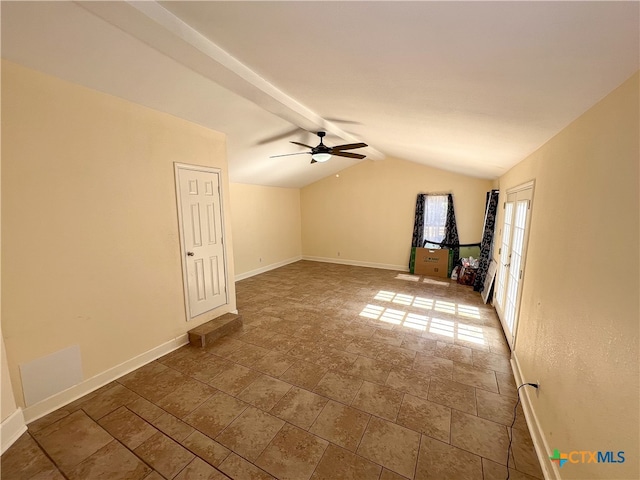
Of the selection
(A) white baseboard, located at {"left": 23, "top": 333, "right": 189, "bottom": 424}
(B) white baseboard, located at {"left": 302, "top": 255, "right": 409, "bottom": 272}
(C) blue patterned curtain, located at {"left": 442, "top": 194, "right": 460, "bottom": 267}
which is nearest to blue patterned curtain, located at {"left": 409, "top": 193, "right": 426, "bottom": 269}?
(C) blue patterned curtain, located at {"left": 442, "top": 194, "right": 460, "bottom": 267}

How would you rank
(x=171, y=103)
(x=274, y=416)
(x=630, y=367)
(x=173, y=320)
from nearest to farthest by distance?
(x=630, y=367) → (x=274, y=416) → (x=171, y=103) → (x=173, y=320)

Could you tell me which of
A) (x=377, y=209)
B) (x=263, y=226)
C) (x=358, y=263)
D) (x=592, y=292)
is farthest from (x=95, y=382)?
(x=377, y=209)

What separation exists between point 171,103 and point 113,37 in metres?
0.91

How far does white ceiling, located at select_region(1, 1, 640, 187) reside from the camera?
0.96 meters

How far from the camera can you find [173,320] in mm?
2979

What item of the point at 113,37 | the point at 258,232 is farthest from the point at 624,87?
the point at 258,232

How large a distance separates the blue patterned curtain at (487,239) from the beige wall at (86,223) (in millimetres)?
5076

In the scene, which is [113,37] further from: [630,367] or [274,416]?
[630,367]

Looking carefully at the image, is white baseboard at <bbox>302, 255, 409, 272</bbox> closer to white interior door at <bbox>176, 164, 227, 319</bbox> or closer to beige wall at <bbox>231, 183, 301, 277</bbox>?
beige wall at <bbox>231, 183, 301, 277</bbox>

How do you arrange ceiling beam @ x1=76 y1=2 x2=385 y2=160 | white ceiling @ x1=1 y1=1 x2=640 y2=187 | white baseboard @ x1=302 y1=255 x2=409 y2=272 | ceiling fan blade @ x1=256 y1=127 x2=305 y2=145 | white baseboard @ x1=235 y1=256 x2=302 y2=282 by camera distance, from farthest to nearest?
white baseboard @ x1=302 y1=255 x2=409 y2=272, white baseboard @ x1=235 y1=256 x2=302 y2=282, ceiling fan blade @ x1=256 y1=127 x2=305 y2=145, ceiling beam @ x1=76 y1=2 x2=385 y2=160, white ceiling @ x1=1 y1=1 x2=640 y2=187

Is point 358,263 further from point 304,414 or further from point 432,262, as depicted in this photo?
point 304,414

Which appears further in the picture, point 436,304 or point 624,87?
point 436,304

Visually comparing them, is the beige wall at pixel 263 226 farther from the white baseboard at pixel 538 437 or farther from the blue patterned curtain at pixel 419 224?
the white baseboard at pixel 538 437

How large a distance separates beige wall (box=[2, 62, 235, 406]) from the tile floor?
56cm
